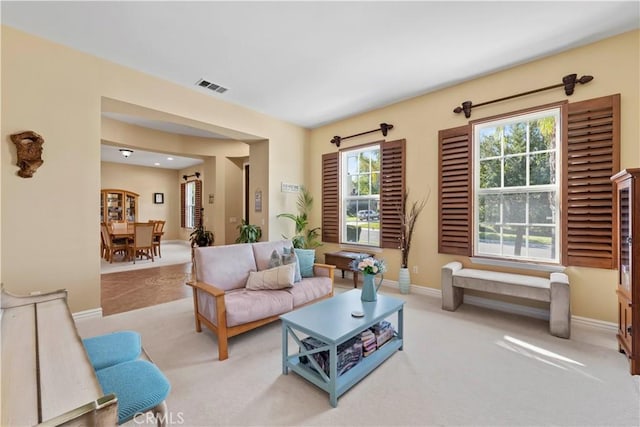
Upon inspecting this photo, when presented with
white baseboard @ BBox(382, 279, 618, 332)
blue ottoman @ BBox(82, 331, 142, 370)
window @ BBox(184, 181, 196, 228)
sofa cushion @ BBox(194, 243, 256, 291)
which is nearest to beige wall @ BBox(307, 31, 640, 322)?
white baseboard @ BBox(382, 279, 618, 332)

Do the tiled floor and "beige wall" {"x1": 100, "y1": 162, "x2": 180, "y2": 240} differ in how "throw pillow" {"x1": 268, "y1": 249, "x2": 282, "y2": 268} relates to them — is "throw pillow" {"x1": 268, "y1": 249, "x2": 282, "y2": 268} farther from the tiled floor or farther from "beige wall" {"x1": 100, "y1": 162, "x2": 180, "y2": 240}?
"beige wall" {"x1": 100, "y1": 162, "x2": 180, "y2": 240}

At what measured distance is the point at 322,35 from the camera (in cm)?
277

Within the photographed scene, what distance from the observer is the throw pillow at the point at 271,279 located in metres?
2.89

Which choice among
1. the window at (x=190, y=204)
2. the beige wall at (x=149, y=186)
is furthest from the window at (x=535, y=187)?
the beige wall at (x=149, y=186)

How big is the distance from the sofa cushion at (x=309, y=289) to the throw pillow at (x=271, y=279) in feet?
0.34

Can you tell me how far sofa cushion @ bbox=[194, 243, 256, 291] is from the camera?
9.07 feet

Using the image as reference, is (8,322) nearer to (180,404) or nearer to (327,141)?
(180,404)

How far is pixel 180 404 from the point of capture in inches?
69.7

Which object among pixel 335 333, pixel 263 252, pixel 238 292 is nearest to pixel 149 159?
pixel 263 252

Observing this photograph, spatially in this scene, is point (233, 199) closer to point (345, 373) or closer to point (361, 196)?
Answer: point (361, 196)

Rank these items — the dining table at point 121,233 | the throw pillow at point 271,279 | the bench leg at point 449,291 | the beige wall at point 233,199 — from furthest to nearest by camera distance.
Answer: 1. the beige wall at point 233,199
2. the dining table at point 121,233
3. the bench leg at point 449,291
4. the throw pillow at point 271,279

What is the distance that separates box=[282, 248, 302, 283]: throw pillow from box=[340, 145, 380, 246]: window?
6.47ft

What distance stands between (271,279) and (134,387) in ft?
5.87

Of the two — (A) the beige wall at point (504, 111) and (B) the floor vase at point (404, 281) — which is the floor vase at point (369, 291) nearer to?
(B) the floor vase at point (404, 281)
